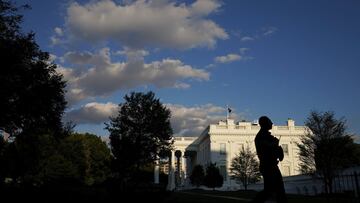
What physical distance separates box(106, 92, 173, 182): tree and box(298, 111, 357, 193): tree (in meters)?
16.1

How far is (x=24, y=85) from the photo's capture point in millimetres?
23391

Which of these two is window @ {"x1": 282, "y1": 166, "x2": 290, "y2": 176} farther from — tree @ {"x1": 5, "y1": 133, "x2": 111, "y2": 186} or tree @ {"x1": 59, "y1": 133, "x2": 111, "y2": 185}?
tree @ {"x1": 5, "y1": 133, "x2": 111, "y2": 186}

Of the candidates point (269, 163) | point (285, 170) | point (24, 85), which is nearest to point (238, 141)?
point (285, 170)

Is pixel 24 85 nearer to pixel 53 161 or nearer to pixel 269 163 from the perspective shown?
pixel 269 163

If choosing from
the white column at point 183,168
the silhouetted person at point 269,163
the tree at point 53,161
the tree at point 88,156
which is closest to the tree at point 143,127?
the tree at point 53,161

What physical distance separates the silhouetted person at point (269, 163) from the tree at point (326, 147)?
2868 cm

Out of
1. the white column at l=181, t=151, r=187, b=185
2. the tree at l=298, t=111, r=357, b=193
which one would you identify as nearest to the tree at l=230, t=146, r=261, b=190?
the tree at l=298, t=111, r=357, b=193

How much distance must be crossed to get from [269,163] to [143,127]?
39790 millimetres

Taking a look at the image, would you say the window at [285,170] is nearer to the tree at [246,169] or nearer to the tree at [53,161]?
the tree at [246,169]

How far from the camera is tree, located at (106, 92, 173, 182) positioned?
46.5 meters

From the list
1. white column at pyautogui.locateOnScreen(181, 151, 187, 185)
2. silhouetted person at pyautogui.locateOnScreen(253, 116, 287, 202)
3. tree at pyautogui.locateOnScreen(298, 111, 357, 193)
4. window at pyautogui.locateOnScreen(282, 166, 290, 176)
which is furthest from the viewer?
white column at pyautogui.locateOnScreen(181, 151, 187, 185)

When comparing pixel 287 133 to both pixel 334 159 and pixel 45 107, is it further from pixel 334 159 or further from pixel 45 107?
pixel 45 107

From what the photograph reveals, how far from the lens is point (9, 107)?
23.2 m

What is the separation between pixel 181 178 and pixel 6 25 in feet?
368
